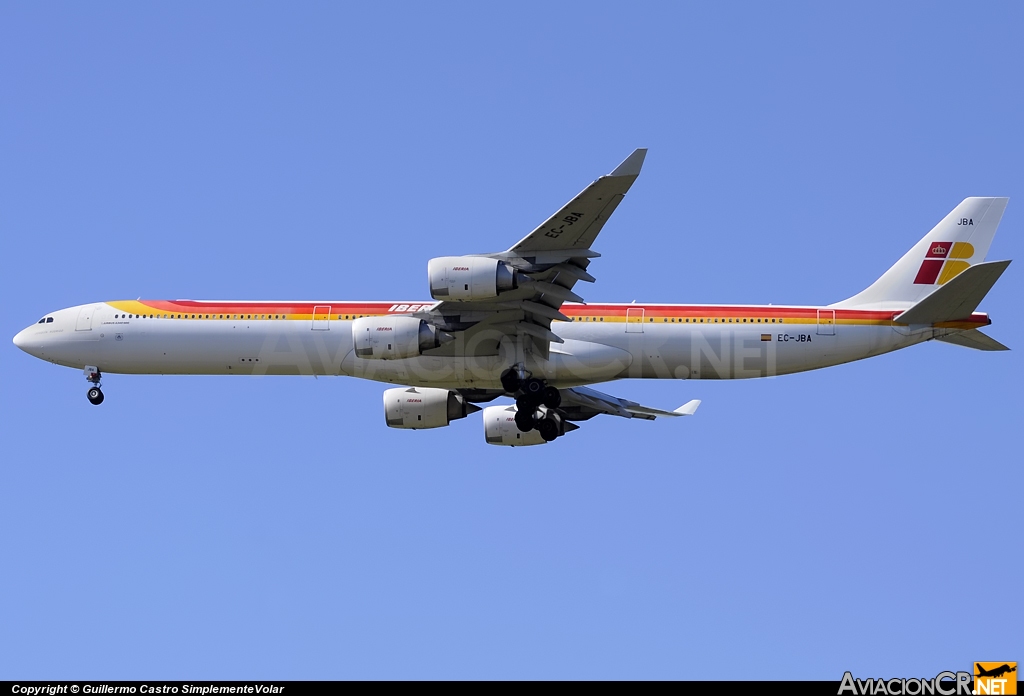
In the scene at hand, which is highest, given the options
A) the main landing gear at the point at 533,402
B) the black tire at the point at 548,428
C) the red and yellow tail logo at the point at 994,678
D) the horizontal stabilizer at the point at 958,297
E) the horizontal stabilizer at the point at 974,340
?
the horizontal stabilizer at the point at 958,297

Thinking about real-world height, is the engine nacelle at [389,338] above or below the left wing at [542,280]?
below

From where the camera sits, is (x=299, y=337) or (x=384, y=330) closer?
(x=384, y=330)

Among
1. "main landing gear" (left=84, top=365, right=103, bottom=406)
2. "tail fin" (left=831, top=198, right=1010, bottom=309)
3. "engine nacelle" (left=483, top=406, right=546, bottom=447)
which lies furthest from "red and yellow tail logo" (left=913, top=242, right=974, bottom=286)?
"main landing gear" (left=84, top=365, right=103, bottom=406)

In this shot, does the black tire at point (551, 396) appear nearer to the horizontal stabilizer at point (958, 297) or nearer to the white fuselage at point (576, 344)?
the white fuselage at point (576, 344)

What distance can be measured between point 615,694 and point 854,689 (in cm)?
550

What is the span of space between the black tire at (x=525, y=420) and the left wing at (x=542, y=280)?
2478 millimetres

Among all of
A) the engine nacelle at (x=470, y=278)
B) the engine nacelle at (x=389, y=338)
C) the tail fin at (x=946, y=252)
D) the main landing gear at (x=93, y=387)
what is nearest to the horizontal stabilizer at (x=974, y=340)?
the tail fin at (x=946, y=252)

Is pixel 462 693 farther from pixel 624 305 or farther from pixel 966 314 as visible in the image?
pixel 966 314

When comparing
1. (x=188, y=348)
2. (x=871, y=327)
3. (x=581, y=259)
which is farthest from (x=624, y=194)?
(x=188, y=348)

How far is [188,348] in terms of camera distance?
4459 centimetres

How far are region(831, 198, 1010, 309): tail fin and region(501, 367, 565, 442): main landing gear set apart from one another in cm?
1020

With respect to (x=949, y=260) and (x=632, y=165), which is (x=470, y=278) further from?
(x=949, y=260)

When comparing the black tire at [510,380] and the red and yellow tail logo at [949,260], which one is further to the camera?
the red and yellow tail logo at [949,260]

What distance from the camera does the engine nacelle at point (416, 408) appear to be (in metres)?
46.7
